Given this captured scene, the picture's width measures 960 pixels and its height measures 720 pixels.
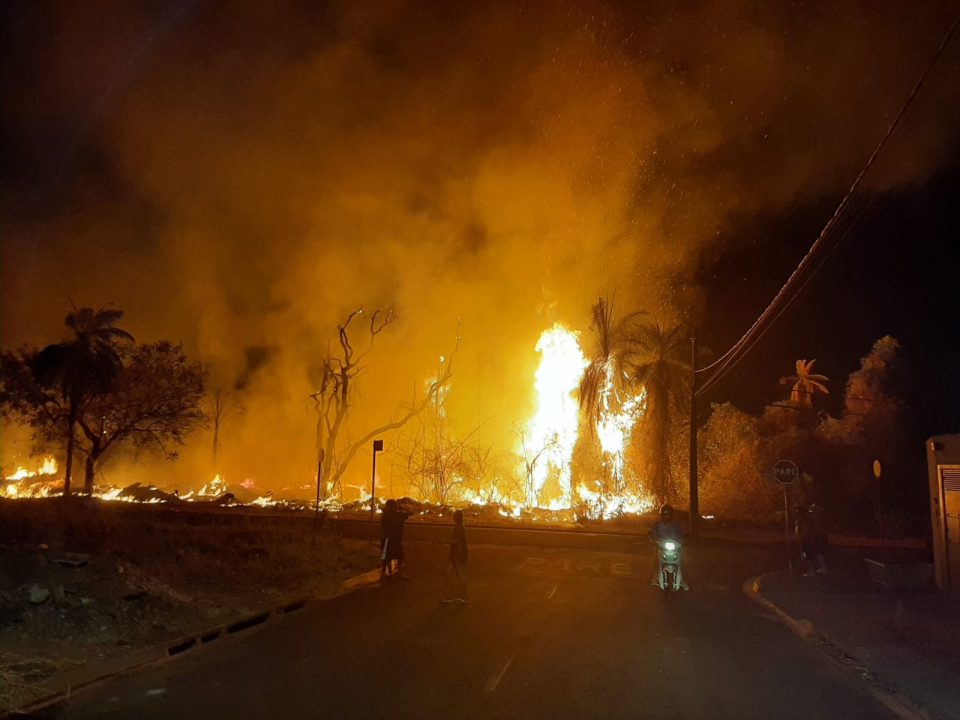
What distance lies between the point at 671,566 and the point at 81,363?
25.8 m

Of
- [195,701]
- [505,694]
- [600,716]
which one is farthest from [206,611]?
[600,716]

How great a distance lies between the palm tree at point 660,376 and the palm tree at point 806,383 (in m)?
12.7

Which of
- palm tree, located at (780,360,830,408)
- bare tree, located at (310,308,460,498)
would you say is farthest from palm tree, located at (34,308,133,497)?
palm tree, located at (780,360,830,408)

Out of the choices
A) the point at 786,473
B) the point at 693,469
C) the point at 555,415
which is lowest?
the point at 786,473

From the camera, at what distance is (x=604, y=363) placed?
3372 centimetres

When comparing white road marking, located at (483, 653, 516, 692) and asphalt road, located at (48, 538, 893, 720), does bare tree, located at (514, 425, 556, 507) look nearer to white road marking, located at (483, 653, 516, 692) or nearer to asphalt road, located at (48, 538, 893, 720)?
asphalt road, located at (48, 538, 893, 720)

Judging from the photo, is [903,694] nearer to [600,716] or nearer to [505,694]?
[600,716]

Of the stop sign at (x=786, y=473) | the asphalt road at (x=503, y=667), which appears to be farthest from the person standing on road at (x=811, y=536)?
the asphalt road at (x=503, y=667)

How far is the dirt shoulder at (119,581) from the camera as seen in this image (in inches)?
329

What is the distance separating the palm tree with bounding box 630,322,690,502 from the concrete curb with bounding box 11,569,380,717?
2302 cm

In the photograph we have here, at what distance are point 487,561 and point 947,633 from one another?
10.1 m

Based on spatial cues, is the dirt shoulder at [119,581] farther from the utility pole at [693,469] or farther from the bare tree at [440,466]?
the bare tree at [440,466]

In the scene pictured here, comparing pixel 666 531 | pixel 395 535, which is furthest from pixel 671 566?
pixel 395 535

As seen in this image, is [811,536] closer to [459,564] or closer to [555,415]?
[459,564]
